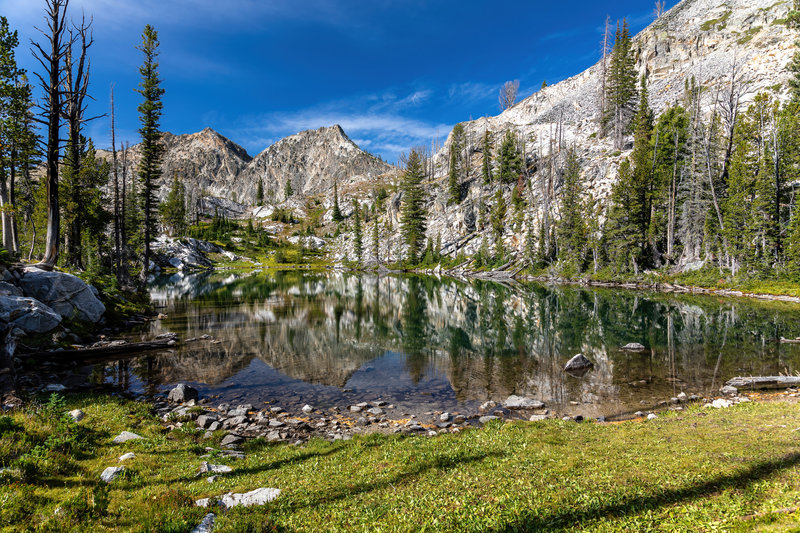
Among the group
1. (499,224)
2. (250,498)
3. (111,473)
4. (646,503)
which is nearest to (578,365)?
(646,503)

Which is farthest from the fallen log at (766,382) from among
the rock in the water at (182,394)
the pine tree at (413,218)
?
the pine tree at (413,218)

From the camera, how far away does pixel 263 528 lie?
633 cm

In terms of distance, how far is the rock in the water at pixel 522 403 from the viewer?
1611 centimetres

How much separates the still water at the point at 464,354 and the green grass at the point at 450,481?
5.47m

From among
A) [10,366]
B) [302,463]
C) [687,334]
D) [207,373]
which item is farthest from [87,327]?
[687,334]

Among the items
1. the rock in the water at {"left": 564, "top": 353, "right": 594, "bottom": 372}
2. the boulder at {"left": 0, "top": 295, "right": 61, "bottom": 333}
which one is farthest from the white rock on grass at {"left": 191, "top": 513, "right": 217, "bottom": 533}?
the rock in the water at {"left": 564, "top": 353, "right": 594, "bottom": 372}

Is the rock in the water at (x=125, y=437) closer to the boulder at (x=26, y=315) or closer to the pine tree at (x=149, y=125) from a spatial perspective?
the boulder at (x=26, y=315)

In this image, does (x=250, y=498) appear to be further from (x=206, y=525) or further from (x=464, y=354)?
(x=464, y=354)

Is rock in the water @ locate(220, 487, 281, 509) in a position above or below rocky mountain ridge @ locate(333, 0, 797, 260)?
below

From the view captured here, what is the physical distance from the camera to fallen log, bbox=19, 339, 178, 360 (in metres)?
19.4

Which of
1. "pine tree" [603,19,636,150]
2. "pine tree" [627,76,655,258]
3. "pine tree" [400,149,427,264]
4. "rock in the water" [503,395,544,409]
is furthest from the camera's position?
"pine tree" [400,149,427,264]

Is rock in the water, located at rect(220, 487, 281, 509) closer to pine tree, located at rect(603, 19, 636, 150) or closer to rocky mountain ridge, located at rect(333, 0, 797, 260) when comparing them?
rocky mountain ridge, located at rect(333, 0, 797, 260)

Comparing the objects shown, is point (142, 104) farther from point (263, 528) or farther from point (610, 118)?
point (610, 118)

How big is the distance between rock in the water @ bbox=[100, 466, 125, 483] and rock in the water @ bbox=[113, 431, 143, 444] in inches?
114
